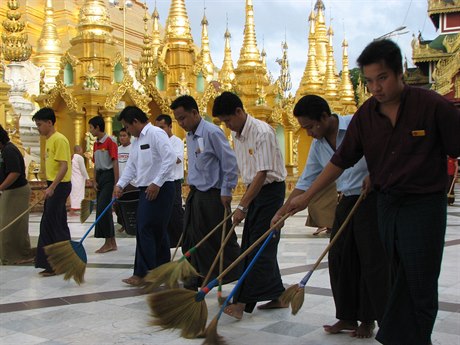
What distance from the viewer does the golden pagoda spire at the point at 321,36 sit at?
1196 inches

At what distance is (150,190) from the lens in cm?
613

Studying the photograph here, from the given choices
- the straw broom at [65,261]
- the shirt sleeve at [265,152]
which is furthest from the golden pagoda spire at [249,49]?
the shirt sleeve at [265,152]

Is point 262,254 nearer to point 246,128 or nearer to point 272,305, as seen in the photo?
point 272,305

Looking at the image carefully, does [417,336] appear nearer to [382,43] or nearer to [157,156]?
[382,43]

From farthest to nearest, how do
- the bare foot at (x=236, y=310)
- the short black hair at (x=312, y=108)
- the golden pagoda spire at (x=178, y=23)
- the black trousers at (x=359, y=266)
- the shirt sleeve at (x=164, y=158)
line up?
1. the golden pagoda spire at (x=178, y=23)
2. the shirt sleeve at (x=164, y=158)
3. the bare foot at (x=236, y=310)
4. the short black hair at (x=312, y=108)
5. the black trousers at (x=359, y=266)

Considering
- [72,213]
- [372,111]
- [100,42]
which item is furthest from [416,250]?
[100,42]

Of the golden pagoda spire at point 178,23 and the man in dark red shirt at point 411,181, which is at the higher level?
the golden pagoda spire at point 178,23

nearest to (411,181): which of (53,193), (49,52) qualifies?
(53,193)

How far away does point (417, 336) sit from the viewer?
338 centimetres

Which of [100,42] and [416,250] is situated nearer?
[416,250]

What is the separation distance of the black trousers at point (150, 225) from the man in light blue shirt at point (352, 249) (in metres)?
2.00

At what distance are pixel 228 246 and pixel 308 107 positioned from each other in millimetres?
1774

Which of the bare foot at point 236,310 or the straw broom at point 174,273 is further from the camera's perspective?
the straw broom at point 174,273

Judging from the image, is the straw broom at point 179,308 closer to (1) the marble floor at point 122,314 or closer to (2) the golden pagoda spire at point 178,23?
(1) the marble floor at point 122,314
